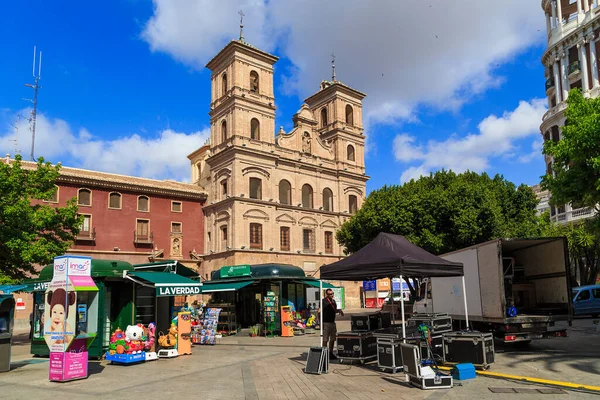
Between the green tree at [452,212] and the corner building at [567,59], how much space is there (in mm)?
5964

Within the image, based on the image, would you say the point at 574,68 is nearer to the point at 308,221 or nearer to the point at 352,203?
the point at 352,203

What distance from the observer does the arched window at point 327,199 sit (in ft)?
150

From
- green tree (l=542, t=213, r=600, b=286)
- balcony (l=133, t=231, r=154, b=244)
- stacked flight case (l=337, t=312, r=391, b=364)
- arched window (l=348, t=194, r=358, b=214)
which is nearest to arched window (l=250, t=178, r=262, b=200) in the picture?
balcony (l=133, t=231, r=154, b=244)

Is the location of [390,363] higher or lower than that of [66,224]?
lower

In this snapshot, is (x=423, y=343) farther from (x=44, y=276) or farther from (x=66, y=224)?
(x=66, y=224)

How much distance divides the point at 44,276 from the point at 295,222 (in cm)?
2818

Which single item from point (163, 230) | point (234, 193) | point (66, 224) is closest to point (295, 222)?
point (234, 193)

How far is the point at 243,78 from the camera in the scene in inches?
1574

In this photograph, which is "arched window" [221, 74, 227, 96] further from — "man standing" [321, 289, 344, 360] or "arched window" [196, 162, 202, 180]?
"man standing" [321, 289, 344, 360]

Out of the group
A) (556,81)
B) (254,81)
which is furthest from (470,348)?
(556,81)

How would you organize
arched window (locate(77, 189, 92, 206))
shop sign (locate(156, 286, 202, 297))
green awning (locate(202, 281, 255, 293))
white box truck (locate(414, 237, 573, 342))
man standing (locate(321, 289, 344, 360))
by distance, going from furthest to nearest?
arched window (locate(77, 189, 92, 206)) < green awning (locate(202, 281, 255, 293)) < shop sign (locate(156, 286, 202, 297)) < man standing (locate(321, 289, 344, 360)) < white box truck (locate(414, 237, 573, 342))

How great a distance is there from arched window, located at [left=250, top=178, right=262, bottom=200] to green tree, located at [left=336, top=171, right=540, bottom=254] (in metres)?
10.1

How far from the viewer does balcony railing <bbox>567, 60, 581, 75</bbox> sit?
36719mm

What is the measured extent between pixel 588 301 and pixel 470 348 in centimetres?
1992
